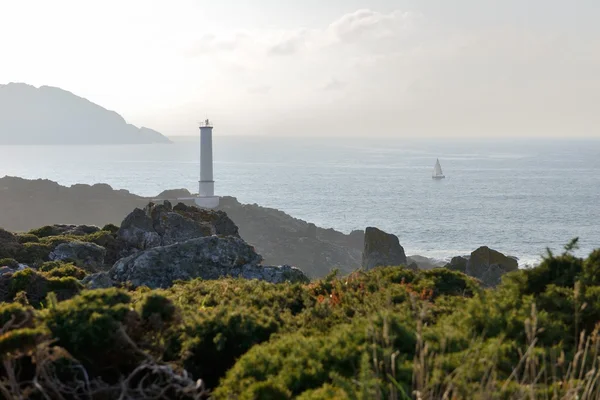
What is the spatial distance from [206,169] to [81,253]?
54566mm

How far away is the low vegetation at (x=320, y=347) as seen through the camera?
5.62 metres

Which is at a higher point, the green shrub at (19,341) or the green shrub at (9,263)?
the green shrub at (19,341)

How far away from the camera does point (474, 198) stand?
116 metres

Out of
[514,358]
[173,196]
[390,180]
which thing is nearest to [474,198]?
[390,180]

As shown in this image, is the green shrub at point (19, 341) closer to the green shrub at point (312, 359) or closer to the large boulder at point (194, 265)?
the green shrub at point (312, 359)

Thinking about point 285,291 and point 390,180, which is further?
point 390,180

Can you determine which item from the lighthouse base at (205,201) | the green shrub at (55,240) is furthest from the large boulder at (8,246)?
the lighthouse base at (205,201)

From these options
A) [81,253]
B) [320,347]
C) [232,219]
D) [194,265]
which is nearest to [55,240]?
[81,253]

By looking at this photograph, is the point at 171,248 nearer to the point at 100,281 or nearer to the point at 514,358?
the point at 100,281

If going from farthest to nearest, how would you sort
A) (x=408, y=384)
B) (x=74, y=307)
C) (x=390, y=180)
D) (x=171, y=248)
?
(x=390, y=180) < (x=171, y=248) < (x=74, y=307) < (x=408, y=384)

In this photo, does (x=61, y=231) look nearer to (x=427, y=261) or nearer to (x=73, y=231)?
(x=73, y=231)

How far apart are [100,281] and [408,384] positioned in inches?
395

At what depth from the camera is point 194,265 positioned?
16594mm

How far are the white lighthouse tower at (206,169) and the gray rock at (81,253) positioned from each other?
53330 mm
